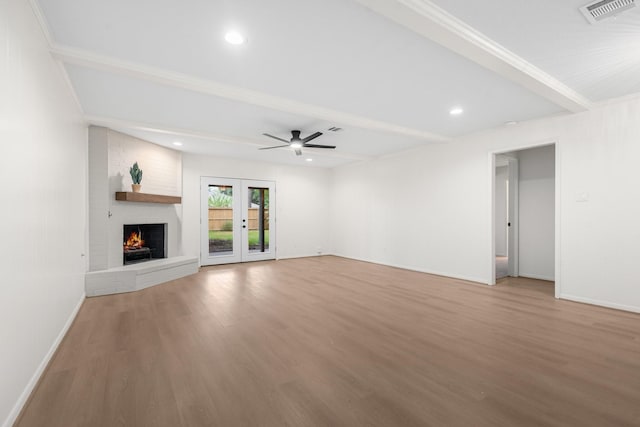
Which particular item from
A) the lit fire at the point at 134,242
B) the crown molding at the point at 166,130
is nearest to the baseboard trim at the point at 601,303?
the crown molding at the point at 166,130

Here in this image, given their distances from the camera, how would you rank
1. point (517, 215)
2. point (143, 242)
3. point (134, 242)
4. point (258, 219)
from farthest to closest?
point (258, 219) < point (143, 242) < point (517, 215) < point (134, 242)

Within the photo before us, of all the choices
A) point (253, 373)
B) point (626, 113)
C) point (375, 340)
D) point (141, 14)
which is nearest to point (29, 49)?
point (141, 14)

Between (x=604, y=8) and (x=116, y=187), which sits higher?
(x=604, y=8)

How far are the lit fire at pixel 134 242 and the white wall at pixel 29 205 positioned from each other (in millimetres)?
2607

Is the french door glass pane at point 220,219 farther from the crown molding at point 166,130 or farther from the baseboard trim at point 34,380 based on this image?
the baseboard trim at point 34,380

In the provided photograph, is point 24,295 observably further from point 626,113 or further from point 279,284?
point 626,113

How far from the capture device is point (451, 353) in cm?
258

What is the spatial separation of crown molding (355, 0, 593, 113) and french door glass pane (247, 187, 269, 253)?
Answer: 6.26m

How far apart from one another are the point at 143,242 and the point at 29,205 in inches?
173

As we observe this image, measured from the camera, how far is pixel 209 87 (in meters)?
3.33

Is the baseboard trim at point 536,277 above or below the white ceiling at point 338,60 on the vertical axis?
below

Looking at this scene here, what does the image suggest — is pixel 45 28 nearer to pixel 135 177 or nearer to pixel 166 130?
pixel 166 130

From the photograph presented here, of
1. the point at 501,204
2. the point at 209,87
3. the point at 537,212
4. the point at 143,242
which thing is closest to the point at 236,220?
the point at 143,242

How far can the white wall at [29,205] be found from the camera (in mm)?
1687
